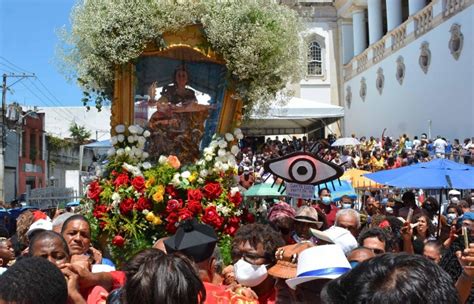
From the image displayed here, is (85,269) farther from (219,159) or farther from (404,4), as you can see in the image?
(404,4)

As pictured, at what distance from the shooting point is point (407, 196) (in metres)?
9.76

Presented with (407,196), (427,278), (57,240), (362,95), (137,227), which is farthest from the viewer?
(362,95)

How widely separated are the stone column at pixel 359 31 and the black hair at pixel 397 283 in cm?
3956

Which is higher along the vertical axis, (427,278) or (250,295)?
(427,278)

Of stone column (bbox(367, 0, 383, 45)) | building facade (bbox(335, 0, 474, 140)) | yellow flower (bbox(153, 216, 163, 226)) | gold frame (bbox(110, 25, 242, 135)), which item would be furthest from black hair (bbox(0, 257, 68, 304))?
stone column (bbox(367, 0, 383, 45))

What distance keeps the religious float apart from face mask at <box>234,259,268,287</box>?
7.58 feet

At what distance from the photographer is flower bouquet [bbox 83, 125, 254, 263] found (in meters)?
6.73

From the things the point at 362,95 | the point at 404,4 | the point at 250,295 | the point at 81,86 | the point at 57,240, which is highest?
the point at 404,4

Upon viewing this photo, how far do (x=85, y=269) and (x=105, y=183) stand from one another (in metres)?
3.56

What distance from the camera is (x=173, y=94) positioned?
25.0 feet

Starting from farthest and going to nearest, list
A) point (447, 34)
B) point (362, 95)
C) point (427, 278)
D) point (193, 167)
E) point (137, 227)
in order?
point (362, 95)
point (447, 34)
point (193, 167)
point (137, 227)
point (427, 278)

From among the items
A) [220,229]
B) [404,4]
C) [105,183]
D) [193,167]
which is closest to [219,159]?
[193,167]

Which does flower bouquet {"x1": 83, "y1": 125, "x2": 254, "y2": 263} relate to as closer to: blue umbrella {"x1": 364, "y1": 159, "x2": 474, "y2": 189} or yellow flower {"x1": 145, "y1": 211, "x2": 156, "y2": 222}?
yellow flower {"x1": 145, "y1": 211, "x2": 156, "y2": 222}

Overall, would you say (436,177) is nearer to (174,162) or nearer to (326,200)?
(326,200)
